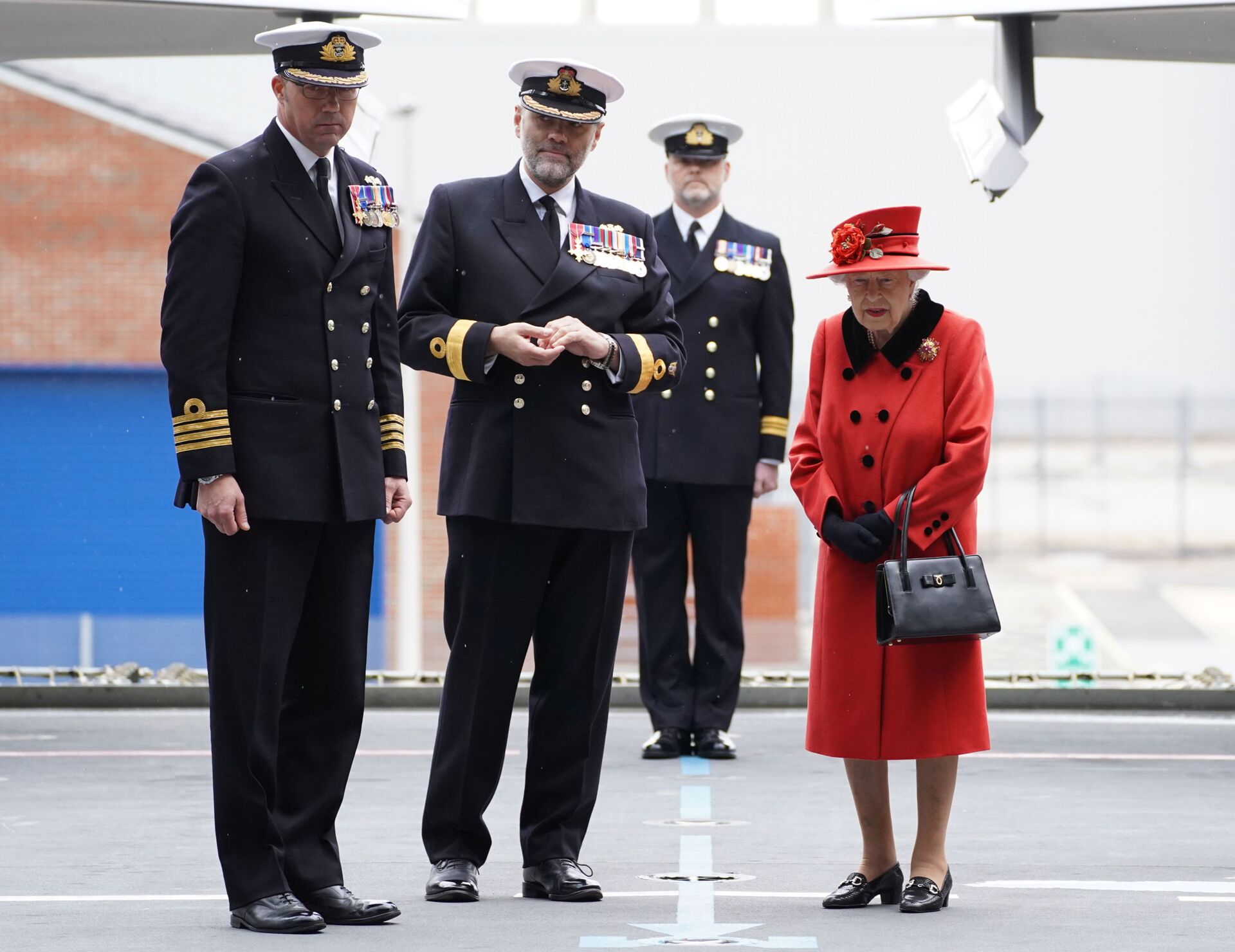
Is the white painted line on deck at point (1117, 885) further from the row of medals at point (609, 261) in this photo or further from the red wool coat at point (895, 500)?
the row of medals at point (609, 261)

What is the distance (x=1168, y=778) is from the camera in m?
7.05

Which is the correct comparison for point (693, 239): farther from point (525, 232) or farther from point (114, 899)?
point (114, 899)

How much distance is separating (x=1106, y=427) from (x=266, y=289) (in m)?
11.6

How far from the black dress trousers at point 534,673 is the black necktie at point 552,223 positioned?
70cm

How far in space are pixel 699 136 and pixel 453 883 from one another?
11.8ft

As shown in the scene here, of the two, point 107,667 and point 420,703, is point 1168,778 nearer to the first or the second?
point 420,703

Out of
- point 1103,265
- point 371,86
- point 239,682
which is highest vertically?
point 371,86

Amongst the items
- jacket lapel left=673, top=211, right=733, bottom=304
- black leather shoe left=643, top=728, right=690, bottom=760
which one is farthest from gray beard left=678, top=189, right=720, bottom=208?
black leather shoe left=643, top=728, right=690, bottom=760

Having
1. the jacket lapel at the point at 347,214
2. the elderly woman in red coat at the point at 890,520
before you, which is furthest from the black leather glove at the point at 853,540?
the jacket lapel at the point at 347,214

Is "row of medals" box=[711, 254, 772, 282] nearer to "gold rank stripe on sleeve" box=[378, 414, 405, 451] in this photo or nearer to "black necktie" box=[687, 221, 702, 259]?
"black necktie" box=[687, 221, 702, 259]

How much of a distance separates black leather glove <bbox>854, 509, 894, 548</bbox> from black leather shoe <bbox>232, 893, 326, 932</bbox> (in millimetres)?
1530

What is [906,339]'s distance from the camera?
4867mm

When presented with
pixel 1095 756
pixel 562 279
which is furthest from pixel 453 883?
pixel 1095 756

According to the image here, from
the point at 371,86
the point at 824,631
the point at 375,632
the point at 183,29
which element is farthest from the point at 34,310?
the point at 824,631
